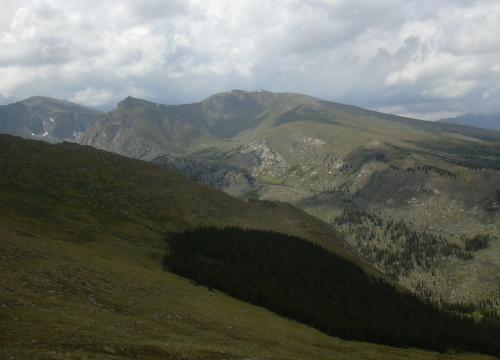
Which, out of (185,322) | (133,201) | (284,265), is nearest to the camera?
(185,322)

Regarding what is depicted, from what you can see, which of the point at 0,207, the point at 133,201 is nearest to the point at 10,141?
the point at 133,201

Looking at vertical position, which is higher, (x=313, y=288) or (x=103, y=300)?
(x=103, y=300)

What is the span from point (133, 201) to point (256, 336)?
12044 cm

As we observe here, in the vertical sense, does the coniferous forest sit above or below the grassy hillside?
below

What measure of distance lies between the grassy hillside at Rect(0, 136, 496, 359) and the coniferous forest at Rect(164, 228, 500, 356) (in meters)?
9.65

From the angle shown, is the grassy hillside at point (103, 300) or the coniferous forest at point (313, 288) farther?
the coniferous forest at point (313, 288)

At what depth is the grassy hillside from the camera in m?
36.7

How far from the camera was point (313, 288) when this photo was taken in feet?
445

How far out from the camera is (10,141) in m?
189

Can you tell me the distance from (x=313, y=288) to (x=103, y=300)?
9153cm

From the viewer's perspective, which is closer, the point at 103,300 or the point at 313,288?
the point at 103,300

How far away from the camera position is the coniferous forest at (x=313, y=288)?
105 m

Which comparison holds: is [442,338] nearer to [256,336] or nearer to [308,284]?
[308,284]

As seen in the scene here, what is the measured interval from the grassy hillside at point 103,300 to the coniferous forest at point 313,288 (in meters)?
9.65
